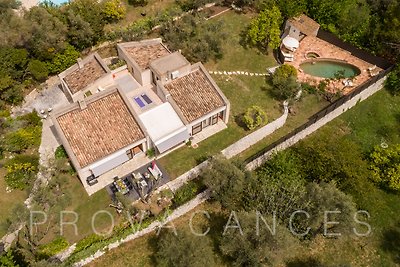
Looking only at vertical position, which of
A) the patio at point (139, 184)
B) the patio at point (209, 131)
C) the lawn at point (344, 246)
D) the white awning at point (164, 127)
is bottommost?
the lawn at point (344, 246)

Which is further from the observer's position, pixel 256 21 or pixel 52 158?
pixel 256 21

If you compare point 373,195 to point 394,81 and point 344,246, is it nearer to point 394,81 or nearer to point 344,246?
point 344,246

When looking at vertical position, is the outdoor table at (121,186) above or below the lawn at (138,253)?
above

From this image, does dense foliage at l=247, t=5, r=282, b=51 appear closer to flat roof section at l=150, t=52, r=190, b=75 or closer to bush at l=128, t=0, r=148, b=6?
flat roof section at l=150, t=52, r=190, b=75

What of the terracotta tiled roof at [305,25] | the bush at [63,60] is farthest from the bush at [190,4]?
the bush at [63,60]

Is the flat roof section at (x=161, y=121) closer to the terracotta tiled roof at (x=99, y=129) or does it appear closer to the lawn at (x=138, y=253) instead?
the terracotta tiled roof at (x=99, y=129)

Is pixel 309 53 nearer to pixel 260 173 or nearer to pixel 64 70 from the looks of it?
pixel 260 173

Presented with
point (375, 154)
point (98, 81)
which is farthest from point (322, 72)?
point (98, 81)
